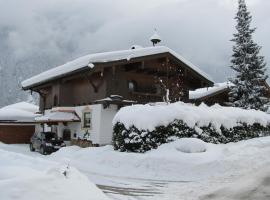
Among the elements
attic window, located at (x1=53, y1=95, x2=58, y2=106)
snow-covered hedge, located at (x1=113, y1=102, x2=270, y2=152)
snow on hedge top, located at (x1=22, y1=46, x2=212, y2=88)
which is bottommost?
snow-covered hedge, located at (x1=113, y1=102, x2=270, y2=152)

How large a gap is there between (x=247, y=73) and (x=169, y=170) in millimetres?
20187

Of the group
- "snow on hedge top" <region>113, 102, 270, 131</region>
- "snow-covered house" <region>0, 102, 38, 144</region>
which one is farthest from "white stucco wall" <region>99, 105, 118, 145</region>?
"snow-covered house" <region>0, 102, 38, 144</region>

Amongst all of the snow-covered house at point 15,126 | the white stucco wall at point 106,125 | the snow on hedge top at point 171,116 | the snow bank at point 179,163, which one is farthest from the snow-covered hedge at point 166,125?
the snow-covered house at point 15,126

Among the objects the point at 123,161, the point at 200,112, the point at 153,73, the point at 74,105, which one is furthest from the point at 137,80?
the point at 123,161

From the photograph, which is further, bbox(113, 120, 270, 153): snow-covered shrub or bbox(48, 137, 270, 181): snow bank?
bbox(113, 120, 270, 153): snow-covered shrub

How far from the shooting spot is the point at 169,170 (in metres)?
16.4

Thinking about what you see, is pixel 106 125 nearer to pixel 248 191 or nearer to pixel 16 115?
pixel 16 115

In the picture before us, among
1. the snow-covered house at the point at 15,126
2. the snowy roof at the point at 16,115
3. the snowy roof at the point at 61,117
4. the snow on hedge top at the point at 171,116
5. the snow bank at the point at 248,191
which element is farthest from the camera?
the snowy roof at the point at 16,115

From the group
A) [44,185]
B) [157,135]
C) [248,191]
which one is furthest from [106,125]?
[44,185]

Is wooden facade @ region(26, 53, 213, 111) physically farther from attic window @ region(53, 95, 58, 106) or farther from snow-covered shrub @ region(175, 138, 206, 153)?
snow-covered shrub @ region(175, 138, 206, 153)

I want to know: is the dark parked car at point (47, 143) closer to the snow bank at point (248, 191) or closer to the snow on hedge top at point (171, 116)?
the snow on hedge top at point (171, 116)

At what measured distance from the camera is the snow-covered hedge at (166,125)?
1936 cm

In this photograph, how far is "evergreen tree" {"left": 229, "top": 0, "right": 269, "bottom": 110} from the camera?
3350 centimetres

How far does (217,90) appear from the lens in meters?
39.3
